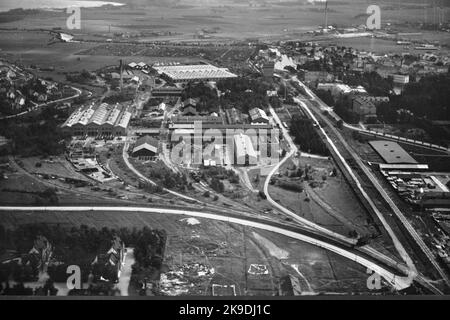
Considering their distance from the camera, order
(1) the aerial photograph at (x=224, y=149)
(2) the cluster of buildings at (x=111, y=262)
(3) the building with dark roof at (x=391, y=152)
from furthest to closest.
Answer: (3) the building with dark roof at (x=391, y=152) < (1) the aerial photograph at (x=224, y=149) < (2) the cluster of buildings at (x=111, y=262)

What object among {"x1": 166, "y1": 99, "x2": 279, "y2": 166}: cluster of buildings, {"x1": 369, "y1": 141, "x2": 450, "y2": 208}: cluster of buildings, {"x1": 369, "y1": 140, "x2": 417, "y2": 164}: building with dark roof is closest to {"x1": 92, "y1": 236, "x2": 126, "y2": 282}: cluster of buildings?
{"x1": 166, "y1": 99, "x2": 279, "y2": 166}: cluster of buildings

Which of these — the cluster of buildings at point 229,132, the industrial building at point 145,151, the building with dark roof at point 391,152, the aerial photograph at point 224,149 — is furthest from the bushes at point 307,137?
the industrial building at point 145,151

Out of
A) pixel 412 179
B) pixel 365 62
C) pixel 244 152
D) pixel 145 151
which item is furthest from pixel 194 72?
pixel 412 179

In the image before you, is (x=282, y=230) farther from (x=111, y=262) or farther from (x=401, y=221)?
(x=111, y=262)

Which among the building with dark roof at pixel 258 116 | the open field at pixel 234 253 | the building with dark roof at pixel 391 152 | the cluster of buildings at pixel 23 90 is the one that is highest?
the cluster of buildings at pixel 23 90

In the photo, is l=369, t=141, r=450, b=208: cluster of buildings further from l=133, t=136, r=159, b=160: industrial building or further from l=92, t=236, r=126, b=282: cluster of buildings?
l=92, t=236, r=126, b=282: cluster of buildings

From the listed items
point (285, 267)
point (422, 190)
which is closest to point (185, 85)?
point (422, 190)

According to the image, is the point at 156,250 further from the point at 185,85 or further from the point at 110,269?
the point at 185,85

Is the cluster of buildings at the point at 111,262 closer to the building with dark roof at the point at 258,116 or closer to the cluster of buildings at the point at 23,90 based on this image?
the building with dark roof at the point at 258,116
